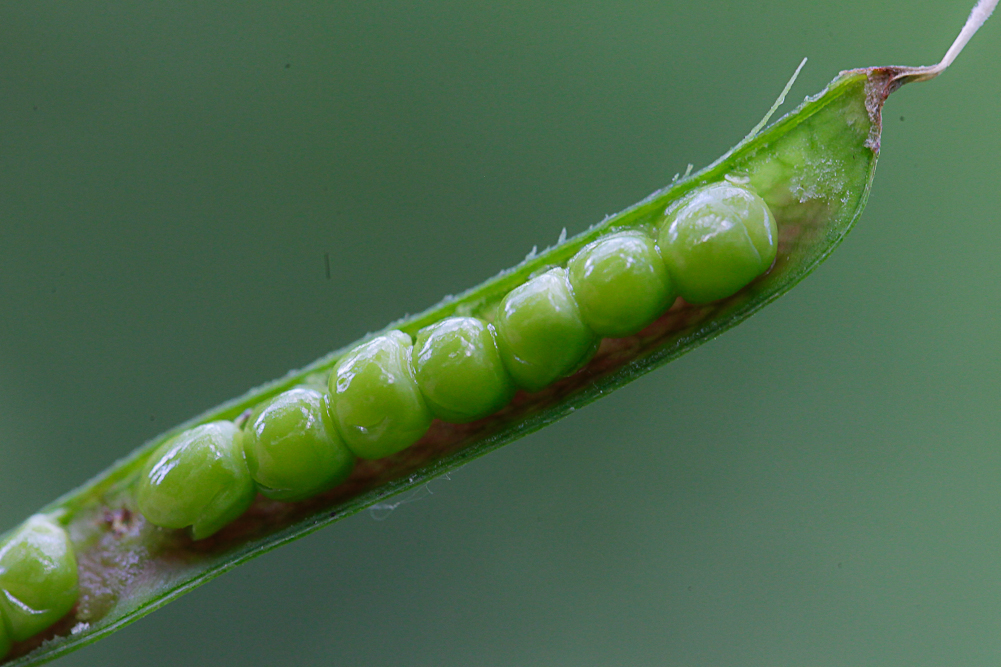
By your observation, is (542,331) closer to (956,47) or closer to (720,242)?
(720,242)

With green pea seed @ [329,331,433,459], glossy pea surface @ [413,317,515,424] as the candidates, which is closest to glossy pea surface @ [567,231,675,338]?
glossy pea surface @ [413,317,515,424]

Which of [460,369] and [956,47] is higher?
[956,47]

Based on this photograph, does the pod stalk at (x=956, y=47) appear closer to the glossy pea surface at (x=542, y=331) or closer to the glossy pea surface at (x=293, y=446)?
the glossy pea surface at (x=542, y=331)

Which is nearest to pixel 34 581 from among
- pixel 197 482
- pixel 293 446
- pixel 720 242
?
pixel 197 482

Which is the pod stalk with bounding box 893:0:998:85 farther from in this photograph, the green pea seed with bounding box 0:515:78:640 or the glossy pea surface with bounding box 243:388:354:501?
the green pea seed with bounding box 0:515:78:640

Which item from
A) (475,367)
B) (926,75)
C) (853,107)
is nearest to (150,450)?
(475,367)

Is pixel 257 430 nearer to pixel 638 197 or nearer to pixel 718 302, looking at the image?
pixel 718 302

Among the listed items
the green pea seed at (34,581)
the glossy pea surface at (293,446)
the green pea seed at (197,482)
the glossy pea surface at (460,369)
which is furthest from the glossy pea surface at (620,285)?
the green pea seed at (34,581)
